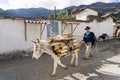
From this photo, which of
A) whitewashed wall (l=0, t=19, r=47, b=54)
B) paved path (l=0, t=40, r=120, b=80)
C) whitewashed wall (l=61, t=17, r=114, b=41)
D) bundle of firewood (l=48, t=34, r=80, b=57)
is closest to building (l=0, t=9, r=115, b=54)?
whitewashed wall (l=0, t=19, r=47, b=54)

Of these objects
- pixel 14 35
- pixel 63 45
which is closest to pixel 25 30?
pixel 14 35

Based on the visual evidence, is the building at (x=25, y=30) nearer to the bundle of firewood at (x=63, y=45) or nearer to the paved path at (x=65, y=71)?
the paved path at (x=65, y=71)

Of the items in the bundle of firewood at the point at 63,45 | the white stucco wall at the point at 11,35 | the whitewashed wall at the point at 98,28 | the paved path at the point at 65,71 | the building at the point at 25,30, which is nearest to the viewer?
the paved path at the point at 65,71

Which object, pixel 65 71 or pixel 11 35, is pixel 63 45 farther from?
pixel 11 35

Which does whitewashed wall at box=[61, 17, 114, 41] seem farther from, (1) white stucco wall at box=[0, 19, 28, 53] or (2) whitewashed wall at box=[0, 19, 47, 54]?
(1) white stucco wall at box=[0, 19, 28, 53]

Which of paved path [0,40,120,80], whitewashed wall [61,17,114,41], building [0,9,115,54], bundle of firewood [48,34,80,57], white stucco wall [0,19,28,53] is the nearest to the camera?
paved path [0,40,120,80]

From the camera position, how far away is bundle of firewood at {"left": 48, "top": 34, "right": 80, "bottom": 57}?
35.1 ft

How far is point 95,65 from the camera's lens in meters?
12.9

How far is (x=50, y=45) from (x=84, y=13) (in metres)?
23.3

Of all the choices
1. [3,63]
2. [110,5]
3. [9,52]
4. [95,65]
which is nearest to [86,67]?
[95,65]

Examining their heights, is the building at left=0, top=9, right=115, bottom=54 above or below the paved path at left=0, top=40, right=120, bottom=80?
above

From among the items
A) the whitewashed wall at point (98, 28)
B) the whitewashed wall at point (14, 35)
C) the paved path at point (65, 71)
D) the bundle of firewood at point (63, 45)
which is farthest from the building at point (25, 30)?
the bundle of firewood at point (63, 45)

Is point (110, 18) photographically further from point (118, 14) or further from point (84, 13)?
point (118, 14)

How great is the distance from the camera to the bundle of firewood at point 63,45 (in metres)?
10.7
